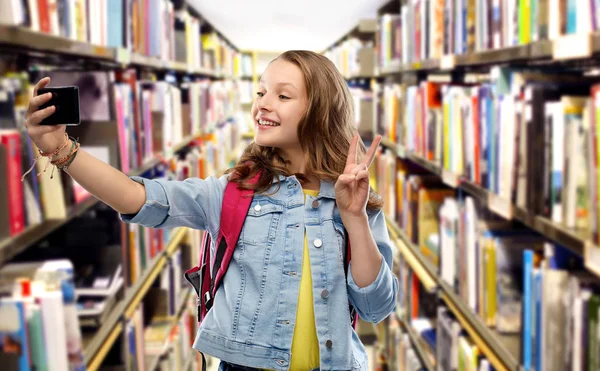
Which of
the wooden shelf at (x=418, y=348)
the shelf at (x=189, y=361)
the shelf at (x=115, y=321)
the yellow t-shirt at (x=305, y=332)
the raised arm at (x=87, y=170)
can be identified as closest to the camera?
the raised arm at (x=87, y=170)

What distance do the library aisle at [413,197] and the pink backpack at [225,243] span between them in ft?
0.08

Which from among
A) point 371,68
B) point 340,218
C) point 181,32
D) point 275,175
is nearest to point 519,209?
point 340,218

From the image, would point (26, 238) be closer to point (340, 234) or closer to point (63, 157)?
point (63, 157)

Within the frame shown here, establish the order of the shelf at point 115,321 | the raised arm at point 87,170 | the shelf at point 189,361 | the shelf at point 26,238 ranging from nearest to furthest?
the raised arm at point 87,170
the shelf at point 26,238
the shelf at point 115,321
the shelf at point 189,361

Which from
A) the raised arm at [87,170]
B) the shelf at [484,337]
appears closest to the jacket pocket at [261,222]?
the raised arm at [87,170]

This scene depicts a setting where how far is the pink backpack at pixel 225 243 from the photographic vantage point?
1146 mm

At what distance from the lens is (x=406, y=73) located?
3.52 metres

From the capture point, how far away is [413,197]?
2.77 metres

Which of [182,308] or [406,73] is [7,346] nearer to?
[182,308]

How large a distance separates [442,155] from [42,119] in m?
1.65

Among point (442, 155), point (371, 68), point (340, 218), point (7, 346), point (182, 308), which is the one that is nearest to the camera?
point (7, 346)

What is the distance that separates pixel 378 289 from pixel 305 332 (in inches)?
6.3

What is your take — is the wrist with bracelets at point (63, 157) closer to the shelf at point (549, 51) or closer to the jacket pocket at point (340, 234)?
the jacket pocket at point (340, 234)

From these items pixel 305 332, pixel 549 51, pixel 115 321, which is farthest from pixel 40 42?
pixel 549 51
